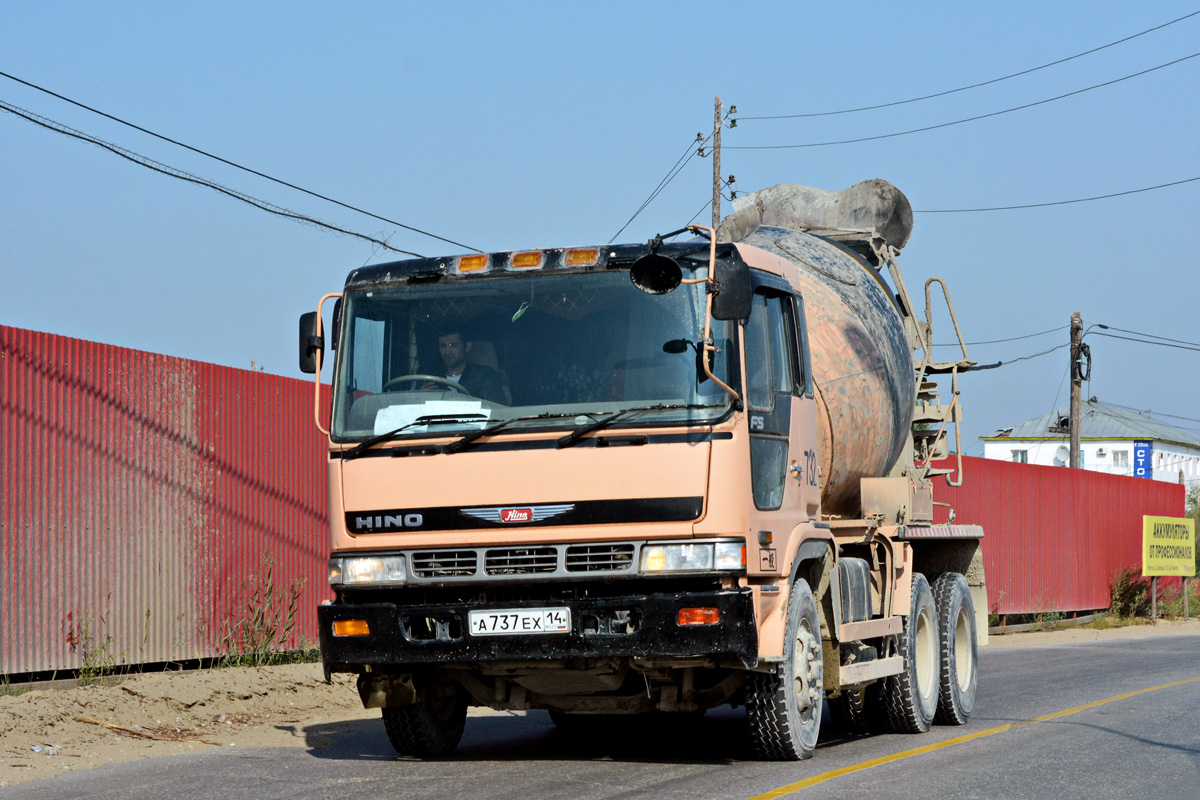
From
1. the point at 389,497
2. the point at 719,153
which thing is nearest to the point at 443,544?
the point at 389,497

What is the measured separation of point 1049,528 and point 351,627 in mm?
21864

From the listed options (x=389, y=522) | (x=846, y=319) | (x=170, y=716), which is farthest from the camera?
(x=170, y=716)

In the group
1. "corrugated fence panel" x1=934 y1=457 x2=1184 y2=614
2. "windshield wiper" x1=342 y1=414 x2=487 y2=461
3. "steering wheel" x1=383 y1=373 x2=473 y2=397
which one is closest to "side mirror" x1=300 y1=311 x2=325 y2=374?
"steering wheel" x1=383 y1=373 x2=473 y2=397

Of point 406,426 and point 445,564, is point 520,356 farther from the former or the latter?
point 445,564

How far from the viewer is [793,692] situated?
7559 mm

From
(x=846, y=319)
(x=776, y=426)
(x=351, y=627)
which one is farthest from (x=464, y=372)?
(x=846, y=319)

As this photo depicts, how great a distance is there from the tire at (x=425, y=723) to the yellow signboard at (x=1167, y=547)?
23.8 m

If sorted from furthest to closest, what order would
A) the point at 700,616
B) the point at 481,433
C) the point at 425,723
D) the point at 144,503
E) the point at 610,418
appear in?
the point at 144,503 → the point at 425,723 → the point at 481,433 → the point at 610,418 → the point at 700,616

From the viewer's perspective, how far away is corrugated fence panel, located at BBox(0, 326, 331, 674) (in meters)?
9.88

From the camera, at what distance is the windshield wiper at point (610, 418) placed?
6984 millimetres

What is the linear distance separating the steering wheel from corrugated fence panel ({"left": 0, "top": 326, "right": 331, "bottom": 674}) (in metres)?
3.69

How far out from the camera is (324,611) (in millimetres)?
7449

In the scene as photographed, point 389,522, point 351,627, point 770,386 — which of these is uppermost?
point 770,386

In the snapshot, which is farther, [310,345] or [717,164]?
[717,164]
